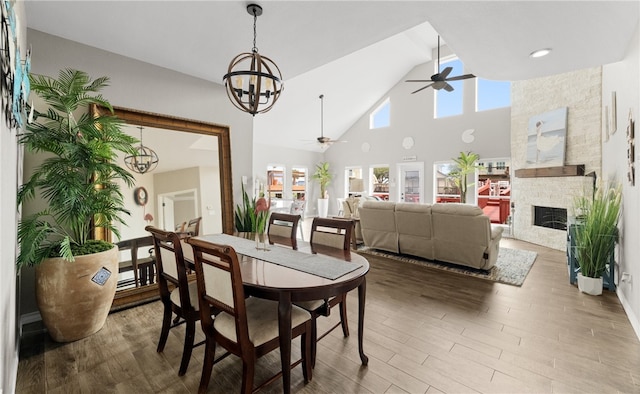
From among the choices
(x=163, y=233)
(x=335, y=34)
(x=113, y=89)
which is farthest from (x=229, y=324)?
(x=113, y=89)

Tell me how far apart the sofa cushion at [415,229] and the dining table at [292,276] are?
2.32 m

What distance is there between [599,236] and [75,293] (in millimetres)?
4864

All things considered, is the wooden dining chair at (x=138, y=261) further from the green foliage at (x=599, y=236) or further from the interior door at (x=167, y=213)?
the green foliage at (x=599, y=236)

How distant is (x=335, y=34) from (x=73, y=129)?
2.33m

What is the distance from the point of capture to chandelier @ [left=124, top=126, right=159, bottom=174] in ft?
9.75

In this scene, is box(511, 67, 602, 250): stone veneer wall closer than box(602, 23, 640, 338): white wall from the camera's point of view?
No

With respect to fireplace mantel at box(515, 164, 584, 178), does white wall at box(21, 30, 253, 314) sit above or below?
above

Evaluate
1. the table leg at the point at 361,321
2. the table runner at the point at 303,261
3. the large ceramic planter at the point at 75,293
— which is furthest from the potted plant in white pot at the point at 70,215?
the table leg at the point at 361,321

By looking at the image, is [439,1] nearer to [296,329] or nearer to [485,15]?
[485,15]

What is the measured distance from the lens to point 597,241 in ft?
A: 9.65

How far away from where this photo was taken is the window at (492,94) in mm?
6999

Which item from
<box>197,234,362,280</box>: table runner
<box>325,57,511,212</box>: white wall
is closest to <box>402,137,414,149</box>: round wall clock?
<box>325,57,511,212</box>: white wall

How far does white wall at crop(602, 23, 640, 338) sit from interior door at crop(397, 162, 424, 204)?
5021 millimetres

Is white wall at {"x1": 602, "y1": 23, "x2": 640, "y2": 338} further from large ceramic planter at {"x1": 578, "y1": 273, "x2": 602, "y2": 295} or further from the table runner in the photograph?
the table runner
